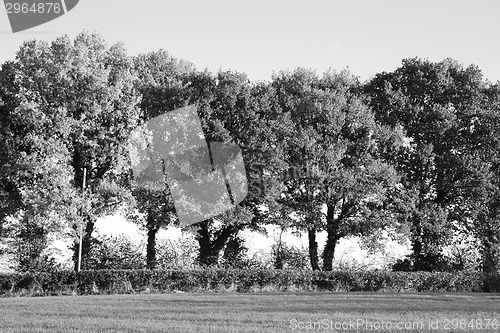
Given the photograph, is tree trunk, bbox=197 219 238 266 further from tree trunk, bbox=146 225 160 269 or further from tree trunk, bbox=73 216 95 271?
tree trunk, bbox=73 216 95 271

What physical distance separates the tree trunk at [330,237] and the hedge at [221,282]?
455cm

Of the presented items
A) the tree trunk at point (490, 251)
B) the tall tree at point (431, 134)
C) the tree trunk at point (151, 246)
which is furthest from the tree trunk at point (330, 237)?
the tree trunk at point (151, 246)

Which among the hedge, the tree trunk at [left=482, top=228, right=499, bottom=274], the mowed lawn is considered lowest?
the mowed lawn

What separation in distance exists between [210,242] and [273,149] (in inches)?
268

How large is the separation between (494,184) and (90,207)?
2388 cm

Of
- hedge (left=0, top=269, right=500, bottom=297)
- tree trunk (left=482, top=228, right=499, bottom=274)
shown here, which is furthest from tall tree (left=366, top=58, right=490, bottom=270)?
hedge (left=0, top=269, right=500, bottom=297)

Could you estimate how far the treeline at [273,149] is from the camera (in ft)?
104

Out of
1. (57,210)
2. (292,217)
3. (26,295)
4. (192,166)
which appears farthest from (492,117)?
(26,295)

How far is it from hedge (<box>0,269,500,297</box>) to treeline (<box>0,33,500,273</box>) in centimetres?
322

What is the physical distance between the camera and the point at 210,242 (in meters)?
35.6

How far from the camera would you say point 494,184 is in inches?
1427

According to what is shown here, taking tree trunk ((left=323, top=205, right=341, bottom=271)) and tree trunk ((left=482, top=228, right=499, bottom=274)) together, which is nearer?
tree trunk ((left=323, top=205, right=341, bottom=271))

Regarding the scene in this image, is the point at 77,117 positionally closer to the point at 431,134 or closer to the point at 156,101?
the point at 156,101

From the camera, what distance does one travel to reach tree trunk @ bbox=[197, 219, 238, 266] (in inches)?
1368
